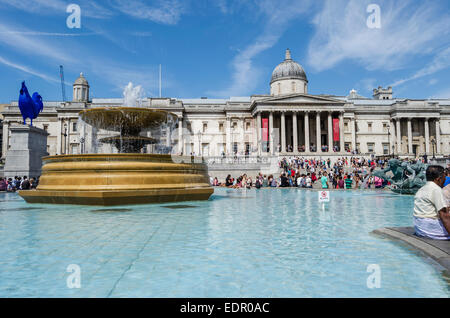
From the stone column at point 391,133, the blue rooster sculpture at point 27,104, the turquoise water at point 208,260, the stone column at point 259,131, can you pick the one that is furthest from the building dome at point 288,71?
the turquoise water at point 208,260

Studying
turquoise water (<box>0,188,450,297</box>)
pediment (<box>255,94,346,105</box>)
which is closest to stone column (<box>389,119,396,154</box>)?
pediment (<box>255,94,346,105</box>)

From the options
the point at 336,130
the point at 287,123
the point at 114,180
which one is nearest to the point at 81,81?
the point at 287,123

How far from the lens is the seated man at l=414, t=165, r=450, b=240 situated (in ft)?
13.1

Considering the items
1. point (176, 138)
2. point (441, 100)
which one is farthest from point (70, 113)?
point (441, 100)

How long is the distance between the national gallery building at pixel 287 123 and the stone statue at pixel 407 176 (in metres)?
29.7

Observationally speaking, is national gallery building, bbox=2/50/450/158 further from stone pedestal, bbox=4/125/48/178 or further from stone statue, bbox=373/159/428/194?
stone statue, bbox=373/159/428/194

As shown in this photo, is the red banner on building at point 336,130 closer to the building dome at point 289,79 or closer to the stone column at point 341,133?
the stone column at point 341,133

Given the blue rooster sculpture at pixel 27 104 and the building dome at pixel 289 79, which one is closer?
the blue rooster sculpture at pixel 27 104

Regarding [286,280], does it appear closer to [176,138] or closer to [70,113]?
[176,138]

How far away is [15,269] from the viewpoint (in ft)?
11.1

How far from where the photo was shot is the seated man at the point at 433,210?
400 centimetres

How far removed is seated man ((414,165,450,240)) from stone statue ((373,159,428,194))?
1019 centimetres
